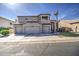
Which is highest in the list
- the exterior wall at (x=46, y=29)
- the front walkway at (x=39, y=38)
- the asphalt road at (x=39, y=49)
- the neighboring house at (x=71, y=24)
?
the neighboring house at (x=71, y=24)

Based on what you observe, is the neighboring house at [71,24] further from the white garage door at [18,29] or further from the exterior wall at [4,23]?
the exterior wall at [4,23]

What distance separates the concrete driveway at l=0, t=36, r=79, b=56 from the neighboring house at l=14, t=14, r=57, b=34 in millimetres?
198

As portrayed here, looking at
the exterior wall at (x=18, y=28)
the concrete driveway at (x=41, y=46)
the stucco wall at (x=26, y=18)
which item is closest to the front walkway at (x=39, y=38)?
the concrete driveway at (x=41, y=46)

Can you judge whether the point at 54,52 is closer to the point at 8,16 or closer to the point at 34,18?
the point at 34,18

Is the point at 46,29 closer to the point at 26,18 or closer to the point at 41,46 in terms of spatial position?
the point at 41,46

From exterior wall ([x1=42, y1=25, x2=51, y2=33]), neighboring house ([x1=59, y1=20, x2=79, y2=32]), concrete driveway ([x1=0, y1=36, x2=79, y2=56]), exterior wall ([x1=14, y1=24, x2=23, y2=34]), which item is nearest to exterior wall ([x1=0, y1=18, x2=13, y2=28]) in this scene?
exterior wall ([x1=14, y1=24, x2=23, y2=34])

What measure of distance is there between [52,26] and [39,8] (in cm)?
56

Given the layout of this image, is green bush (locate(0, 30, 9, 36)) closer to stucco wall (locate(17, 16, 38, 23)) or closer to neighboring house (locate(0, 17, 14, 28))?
neighboring house (locate(0, 17, 14, 28))

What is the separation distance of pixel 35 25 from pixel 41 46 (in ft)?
1.78

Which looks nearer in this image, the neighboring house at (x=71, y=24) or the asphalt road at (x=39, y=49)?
the asphalt road at (x=39, y=49)

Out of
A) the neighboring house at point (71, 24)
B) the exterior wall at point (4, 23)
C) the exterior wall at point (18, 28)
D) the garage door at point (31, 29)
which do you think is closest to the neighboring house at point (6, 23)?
the exterior wall at point (4, 23)

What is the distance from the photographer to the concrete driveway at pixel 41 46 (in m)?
3.71

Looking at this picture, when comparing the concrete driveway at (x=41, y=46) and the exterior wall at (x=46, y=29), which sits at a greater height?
the exterior wall at (x=46, y=29)

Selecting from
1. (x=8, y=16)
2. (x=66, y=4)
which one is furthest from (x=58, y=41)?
(x=8, y=16)
